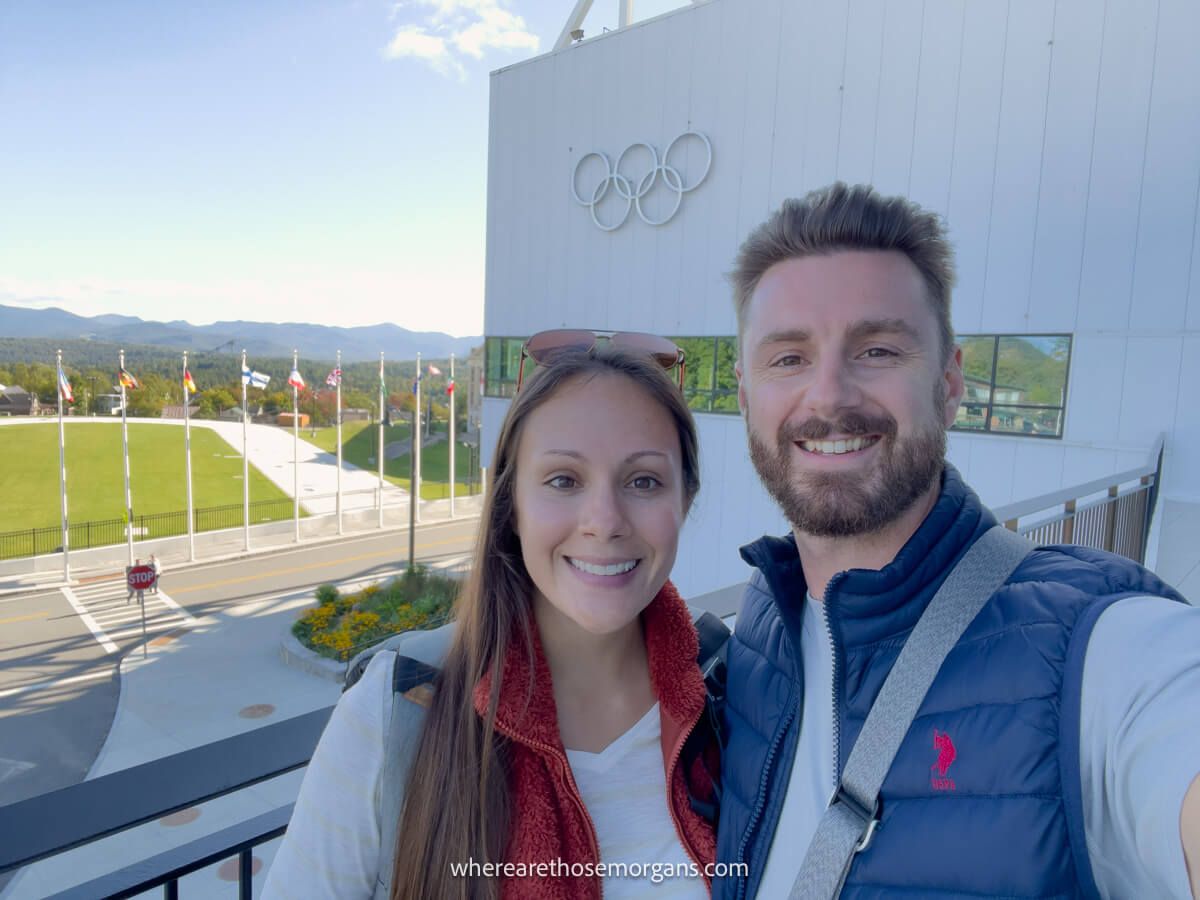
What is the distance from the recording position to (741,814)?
132 cm

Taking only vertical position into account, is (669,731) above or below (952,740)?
below

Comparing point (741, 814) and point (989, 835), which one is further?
point (741, 814)

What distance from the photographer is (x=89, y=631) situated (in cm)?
2016

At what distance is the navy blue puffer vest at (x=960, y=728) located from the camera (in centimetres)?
103

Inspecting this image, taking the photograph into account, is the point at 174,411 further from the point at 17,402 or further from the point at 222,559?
the point at 222,559

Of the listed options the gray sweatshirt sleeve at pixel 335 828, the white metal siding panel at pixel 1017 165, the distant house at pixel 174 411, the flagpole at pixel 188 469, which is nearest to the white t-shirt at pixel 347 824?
the gray sweatshirt sleeve at pixel 335 828

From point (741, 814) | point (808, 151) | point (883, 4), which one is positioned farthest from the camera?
point (808, 151)

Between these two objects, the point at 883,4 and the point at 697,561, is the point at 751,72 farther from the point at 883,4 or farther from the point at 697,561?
the point at 697,561

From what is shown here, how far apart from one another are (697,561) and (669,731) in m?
13.3

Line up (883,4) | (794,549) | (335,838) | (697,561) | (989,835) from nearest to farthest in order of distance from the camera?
(989,835) < (335,838) < (794,549) < (883,4) < (697,561)

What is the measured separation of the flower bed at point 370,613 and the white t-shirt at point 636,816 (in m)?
12.8

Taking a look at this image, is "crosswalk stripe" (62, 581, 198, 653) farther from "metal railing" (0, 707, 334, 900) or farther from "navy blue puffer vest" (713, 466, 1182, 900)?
"navy blue puffer vest" (713, 466, 1182, 900)

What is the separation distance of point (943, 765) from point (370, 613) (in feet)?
51.3

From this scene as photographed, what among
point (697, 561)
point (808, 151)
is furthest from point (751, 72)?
point (697, 561)
